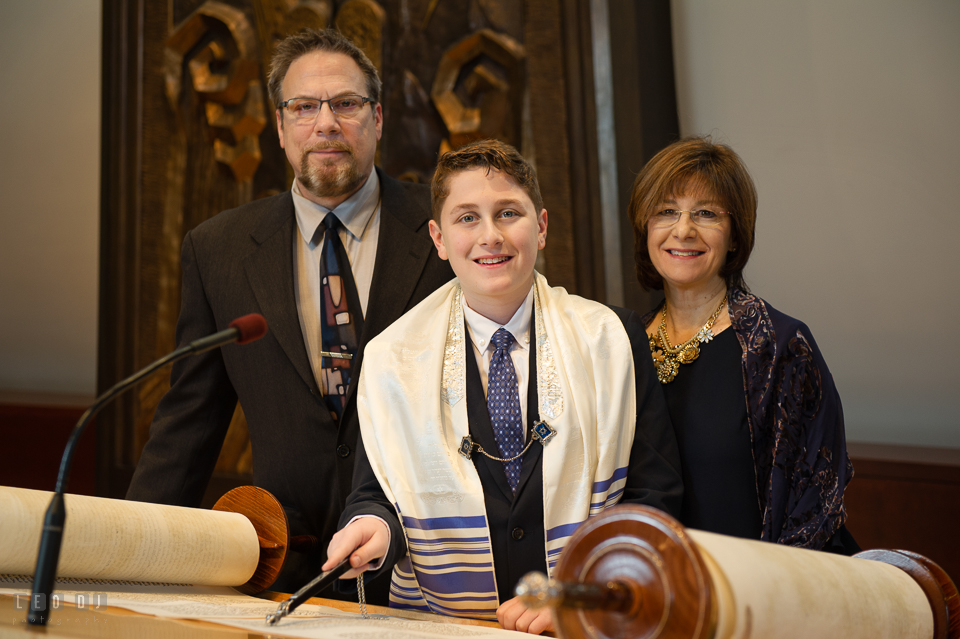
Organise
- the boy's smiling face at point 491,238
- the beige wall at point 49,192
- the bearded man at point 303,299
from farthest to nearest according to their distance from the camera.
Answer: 1. the beige wall at point 49,192
2. the bearded man at point 303,299
3. the boy's smiling face at point 491,238

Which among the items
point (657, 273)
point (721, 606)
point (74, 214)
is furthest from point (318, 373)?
point (74, 214)

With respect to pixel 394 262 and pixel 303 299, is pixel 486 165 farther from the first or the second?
pixel 303 299

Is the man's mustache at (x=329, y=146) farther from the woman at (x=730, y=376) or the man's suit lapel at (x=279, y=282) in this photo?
the woman at (x=730, y=376)

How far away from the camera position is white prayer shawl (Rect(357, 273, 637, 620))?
1.58 m

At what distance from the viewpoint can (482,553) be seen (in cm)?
158

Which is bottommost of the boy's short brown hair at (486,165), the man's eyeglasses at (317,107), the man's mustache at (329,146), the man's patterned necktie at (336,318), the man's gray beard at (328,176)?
the man's patterned necktie at (336,318)

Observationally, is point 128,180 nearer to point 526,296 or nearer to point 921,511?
point 526,296

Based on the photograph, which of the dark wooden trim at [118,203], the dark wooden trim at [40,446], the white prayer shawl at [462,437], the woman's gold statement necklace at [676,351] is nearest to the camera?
the white prayer shawl at [462,437]

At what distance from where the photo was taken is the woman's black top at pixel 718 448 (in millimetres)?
1805

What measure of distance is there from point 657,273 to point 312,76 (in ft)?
3.36

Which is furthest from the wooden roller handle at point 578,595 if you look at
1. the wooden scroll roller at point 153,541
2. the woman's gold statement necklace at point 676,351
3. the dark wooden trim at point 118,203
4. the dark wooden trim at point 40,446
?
the dark wooden trim at point 40,446

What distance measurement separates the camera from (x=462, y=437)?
1.66 m

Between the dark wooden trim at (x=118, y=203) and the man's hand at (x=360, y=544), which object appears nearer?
the man's hand at (x=360, y=544)

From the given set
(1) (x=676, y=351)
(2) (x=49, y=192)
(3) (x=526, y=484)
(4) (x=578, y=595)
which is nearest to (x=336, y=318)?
(3) (x=526, y=484)
